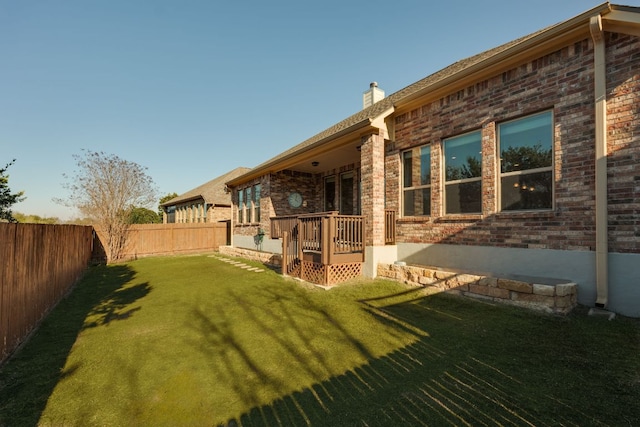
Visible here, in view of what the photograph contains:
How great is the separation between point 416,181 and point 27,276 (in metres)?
8.10

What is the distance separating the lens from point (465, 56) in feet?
31.8

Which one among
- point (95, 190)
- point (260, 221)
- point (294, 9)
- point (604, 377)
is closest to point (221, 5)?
point (294, 9)

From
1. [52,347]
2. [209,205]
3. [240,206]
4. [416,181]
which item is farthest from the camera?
[209,205]

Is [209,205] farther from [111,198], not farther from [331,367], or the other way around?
[331,367]

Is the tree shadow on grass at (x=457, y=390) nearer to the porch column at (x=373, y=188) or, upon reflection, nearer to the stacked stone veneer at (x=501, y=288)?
the stacked stone veneer at (x=501, y=288)

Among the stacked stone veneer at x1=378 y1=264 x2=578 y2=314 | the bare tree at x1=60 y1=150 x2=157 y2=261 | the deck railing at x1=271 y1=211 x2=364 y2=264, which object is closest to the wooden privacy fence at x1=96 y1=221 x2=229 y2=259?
the bare tree at x1=60 y1=150 x2=157 y2=261

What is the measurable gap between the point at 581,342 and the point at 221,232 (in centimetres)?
1753

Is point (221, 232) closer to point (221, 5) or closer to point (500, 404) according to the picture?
point (221, 5)

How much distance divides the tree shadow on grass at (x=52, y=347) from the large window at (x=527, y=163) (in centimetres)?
754

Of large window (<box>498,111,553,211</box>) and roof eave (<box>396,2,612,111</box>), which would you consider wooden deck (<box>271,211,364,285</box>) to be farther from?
roof eave (<box>396,2,612,111</box>)

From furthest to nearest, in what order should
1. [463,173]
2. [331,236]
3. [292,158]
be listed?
[292,158]
[331,236]
[463,173]

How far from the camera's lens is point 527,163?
5266 millimetres

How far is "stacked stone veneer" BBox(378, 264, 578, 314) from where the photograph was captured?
427 centimetres

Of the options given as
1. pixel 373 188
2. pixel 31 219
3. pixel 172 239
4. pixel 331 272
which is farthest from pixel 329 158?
pixel 31 219
